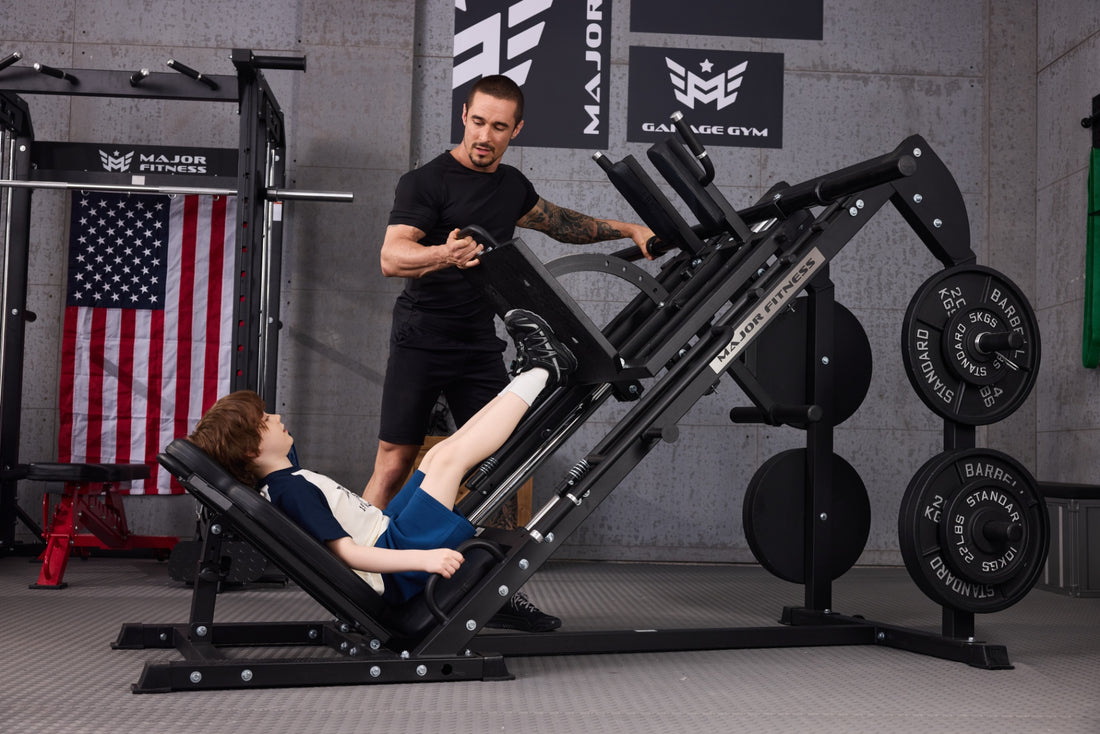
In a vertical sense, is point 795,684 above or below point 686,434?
below

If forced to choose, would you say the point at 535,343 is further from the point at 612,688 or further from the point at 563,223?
the point at 563,223

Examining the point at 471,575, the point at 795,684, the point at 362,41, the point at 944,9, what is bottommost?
the point at 795,684

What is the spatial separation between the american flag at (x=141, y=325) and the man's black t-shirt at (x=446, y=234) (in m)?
2.24

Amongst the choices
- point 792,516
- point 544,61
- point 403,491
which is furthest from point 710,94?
point 403,491

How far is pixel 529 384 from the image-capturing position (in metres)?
2.53

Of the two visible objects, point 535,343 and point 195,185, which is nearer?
point 535,343

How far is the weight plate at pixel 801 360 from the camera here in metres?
3.15

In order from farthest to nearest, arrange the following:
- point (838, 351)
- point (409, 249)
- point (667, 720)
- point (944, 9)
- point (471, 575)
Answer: point (944, 9) < point (838, 351) < point (409, 249) < point (471, 575) < point (667, 720)

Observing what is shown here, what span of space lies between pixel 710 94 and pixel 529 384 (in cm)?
349

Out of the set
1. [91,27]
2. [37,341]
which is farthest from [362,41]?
[37,341]

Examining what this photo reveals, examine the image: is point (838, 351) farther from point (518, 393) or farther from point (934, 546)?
point (518, 393)

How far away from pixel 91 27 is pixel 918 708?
5.25 meters

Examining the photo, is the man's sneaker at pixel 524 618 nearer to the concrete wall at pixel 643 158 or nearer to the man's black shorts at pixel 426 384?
the man's black shorts at pixel 426 384

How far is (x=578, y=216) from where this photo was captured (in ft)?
11.5
